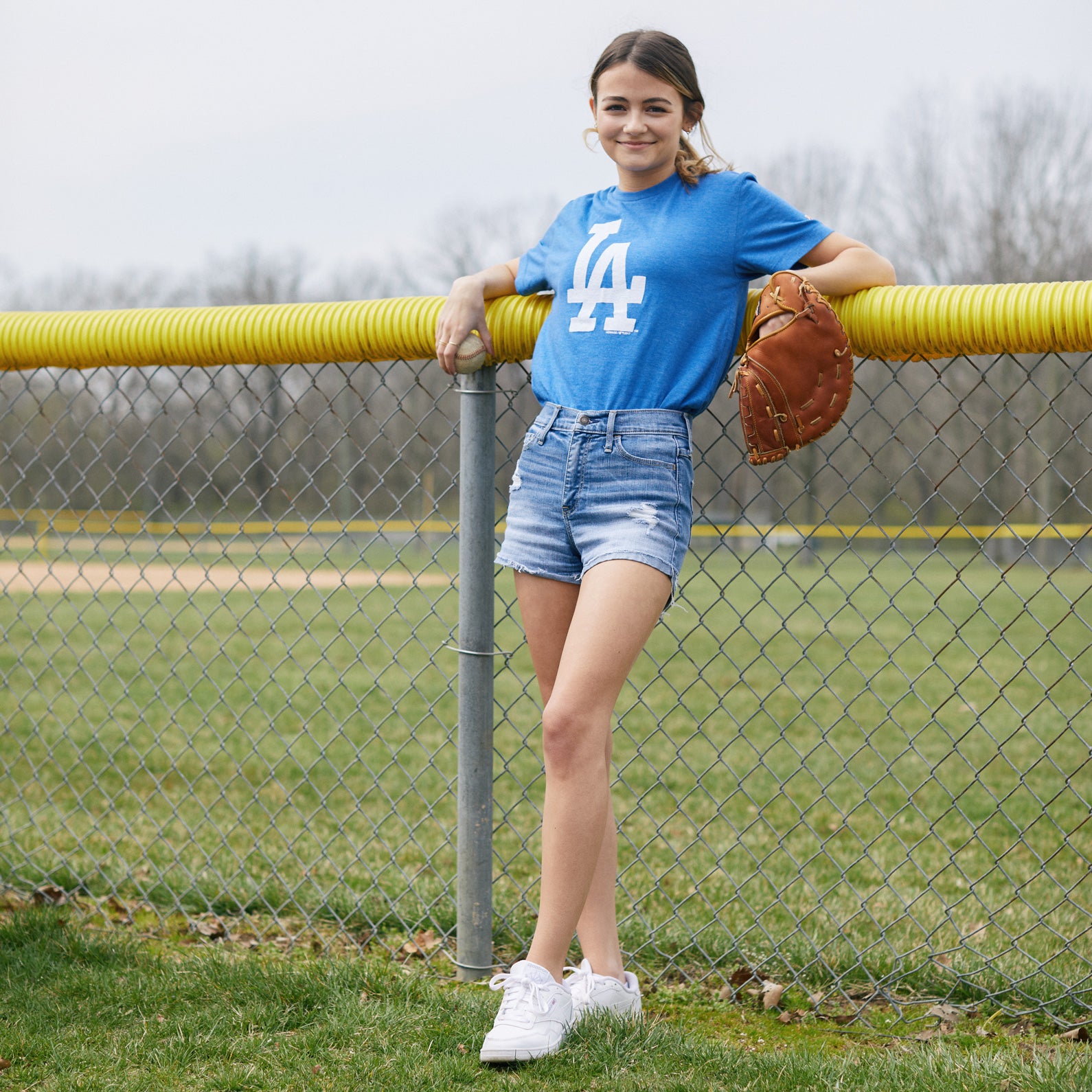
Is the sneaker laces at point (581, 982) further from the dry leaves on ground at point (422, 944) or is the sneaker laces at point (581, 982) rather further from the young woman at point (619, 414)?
the dry leaves on ground at point (422, 944)

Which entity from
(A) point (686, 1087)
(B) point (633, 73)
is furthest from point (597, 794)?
(B) point (633, 73)

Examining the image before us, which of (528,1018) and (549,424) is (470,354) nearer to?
(549,424)

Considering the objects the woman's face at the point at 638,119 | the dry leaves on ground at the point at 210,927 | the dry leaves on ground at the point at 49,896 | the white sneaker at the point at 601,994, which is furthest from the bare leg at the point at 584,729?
the dry leaves on ground at the point at 49,896

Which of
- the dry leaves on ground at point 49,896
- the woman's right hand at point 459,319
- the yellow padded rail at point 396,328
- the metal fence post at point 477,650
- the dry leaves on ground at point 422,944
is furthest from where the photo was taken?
the dry leaves on ground at point 49,896

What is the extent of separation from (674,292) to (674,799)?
1711 millimetres

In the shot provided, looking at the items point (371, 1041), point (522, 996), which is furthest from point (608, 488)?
point (371, 1041)

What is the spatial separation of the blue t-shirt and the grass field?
438 mm

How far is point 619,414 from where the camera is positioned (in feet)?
6.53

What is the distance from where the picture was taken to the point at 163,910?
2939mm

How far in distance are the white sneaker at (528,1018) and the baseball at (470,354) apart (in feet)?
4.09

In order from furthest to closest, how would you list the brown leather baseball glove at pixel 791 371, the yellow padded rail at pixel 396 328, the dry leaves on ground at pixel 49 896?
the dry leaves on ground at pixel 49 896
the yellow padded rail at pixel 396 328
the brown leather baseball glove at pixel 791 371

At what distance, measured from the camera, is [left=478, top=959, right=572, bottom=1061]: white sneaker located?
191 centimetres

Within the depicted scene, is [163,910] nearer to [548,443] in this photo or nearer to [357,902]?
[357,902]

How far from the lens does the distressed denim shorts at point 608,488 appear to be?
6.48 ft
